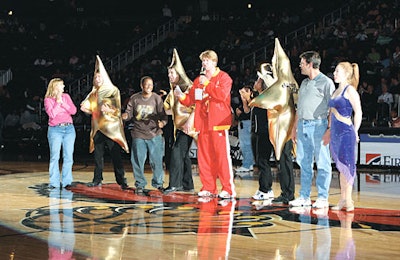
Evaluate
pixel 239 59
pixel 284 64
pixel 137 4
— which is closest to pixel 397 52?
pixel 239 59

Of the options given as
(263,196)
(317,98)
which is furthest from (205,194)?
(317,98)

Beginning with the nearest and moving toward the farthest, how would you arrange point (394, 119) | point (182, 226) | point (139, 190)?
point (182, 226), point (139, 190), point (394, 119)

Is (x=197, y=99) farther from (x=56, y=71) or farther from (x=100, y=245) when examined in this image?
(x=56, y=71)

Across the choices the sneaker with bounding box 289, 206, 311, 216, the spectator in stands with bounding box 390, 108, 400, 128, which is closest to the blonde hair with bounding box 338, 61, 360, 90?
the sneaker with bounding box 289, 206, 311, 216

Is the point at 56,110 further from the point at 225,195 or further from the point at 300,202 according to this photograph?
the point at 300,202

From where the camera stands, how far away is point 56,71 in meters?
25.8

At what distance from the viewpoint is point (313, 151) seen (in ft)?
30.2

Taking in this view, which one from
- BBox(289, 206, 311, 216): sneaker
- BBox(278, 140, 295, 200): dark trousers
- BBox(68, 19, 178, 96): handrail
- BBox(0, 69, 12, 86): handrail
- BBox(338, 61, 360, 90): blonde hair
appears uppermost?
BBox(68, 19, 178, 96): handrail

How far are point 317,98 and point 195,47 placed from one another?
1630cm

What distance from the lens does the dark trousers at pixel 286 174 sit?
31.5 ft

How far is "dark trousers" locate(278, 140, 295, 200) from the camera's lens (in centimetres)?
961

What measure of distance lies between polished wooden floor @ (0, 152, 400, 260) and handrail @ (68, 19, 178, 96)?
544 inches

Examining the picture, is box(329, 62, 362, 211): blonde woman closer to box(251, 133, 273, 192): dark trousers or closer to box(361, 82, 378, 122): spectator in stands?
box(251, 133, 273, 192): dark trousers

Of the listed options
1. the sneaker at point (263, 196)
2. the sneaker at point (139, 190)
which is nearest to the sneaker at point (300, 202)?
the sneaker at point (263, 196)
